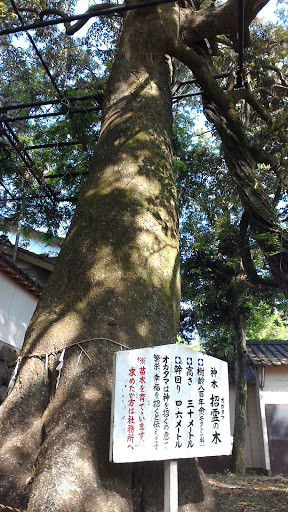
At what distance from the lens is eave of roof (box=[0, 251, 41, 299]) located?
6770 mm

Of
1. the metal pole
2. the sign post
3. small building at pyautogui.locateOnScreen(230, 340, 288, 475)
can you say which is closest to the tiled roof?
small building at pyautogui.locateOnScreen(230, 340, 288, 475)

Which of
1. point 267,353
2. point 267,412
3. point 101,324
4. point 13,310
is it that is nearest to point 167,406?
point 101,324

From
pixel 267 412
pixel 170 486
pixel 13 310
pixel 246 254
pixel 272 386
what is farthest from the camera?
pixel 272 386

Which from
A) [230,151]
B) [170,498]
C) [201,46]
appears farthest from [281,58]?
[170,498]

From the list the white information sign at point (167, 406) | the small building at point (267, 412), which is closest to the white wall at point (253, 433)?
the small building at point (267, 412)

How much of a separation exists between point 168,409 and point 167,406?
2 centimetres

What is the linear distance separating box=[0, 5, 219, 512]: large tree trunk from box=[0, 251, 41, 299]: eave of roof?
2.89 m

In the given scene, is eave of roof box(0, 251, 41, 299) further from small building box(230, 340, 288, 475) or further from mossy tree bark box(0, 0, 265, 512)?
small building box(230, 340, 288, 475)

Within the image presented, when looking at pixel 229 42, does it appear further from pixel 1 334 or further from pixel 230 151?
pixel 1 334

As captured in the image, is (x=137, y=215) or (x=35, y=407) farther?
(x=137, y=215)

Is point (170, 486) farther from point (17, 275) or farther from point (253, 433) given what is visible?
point (253, 433)

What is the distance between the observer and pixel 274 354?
39.2 ft

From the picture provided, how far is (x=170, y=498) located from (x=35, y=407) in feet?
3.80

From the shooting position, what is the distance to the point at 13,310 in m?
7.78
